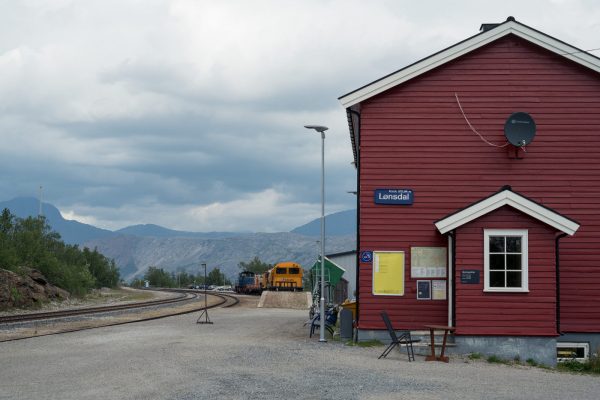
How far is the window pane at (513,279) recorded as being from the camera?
58.7ft

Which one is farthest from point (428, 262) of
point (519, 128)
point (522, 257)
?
point (519, 128)

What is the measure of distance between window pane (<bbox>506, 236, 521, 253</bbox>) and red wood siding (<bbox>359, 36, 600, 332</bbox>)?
1.96m

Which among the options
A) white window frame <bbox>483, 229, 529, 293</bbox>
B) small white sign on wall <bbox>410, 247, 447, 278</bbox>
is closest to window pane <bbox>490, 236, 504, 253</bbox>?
white window frame <bbox>483, 229, 529, 293</bbox>

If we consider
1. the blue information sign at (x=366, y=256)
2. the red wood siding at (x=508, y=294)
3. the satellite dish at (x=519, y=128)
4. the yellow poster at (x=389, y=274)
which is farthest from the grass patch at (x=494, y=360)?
the satellite dish at (x=519, y=128)

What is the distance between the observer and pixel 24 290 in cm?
3941

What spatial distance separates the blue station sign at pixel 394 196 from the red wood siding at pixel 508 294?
2.01 metres

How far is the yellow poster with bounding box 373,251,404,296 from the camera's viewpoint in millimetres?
19609

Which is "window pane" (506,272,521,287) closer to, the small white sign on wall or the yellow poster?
the small white sign on wall

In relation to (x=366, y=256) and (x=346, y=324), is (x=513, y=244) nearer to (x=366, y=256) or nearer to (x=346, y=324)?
(x=366, y=256)

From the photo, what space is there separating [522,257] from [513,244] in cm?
37

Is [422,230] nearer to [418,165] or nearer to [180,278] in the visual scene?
[418,165]

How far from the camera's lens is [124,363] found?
50.2 feet

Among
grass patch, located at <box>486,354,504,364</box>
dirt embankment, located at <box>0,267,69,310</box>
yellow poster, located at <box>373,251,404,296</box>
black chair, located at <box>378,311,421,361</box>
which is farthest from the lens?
dirt embankment, located at <box>0,267,69,310</box>

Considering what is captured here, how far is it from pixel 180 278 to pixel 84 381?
149 metres
